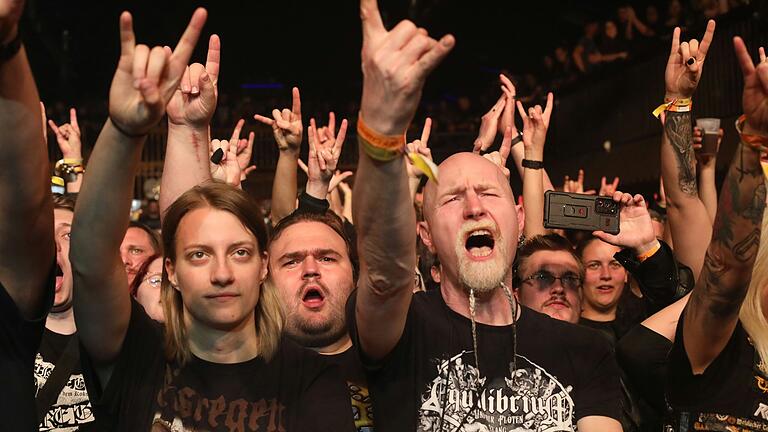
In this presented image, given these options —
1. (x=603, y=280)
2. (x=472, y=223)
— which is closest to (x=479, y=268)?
(x=472, y=223)

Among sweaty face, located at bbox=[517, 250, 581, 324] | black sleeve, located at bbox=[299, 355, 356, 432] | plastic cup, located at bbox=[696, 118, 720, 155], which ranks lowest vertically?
black sleeve, located at bbox=[299, 355, 356, 432]

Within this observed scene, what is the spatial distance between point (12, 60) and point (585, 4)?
11.8 meters

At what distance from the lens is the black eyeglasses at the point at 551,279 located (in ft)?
12.1

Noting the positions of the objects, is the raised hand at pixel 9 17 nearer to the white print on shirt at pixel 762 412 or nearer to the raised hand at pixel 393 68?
the raised hand at pixel 393 68

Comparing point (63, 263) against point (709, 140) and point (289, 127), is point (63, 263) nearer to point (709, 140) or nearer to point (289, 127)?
point (289, 127)

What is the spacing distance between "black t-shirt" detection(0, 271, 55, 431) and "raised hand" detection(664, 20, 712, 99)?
214 centimetres

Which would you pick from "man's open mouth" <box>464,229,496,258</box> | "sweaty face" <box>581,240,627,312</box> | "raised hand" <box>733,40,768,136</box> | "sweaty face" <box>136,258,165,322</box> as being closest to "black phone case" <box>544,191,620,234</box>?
"man's open mouth" <box>464,229,496,258</box>

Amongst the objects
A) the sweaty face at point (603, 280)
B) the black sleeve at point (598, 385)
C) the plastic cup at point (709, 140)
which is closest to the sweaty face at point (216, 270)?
Result: the black sleeve at point (598, 385)

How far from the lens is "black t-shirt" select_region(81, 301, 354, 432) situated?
2256mm

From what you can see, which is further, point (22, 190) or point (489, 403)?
point (489, 403)

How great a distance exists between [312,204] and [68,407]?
121 cm

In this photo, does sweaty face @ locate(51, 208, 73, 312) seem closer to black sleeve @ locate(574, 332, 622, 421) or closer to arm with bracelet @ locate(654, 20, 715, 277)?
black sleeve @ locate(574, 332, 622, 421)

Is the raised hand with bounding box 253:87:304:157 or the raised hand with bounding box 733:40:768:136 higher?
the raised hand with bounding box 253:87:304:157

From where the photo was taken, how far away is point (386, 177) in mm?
2061
